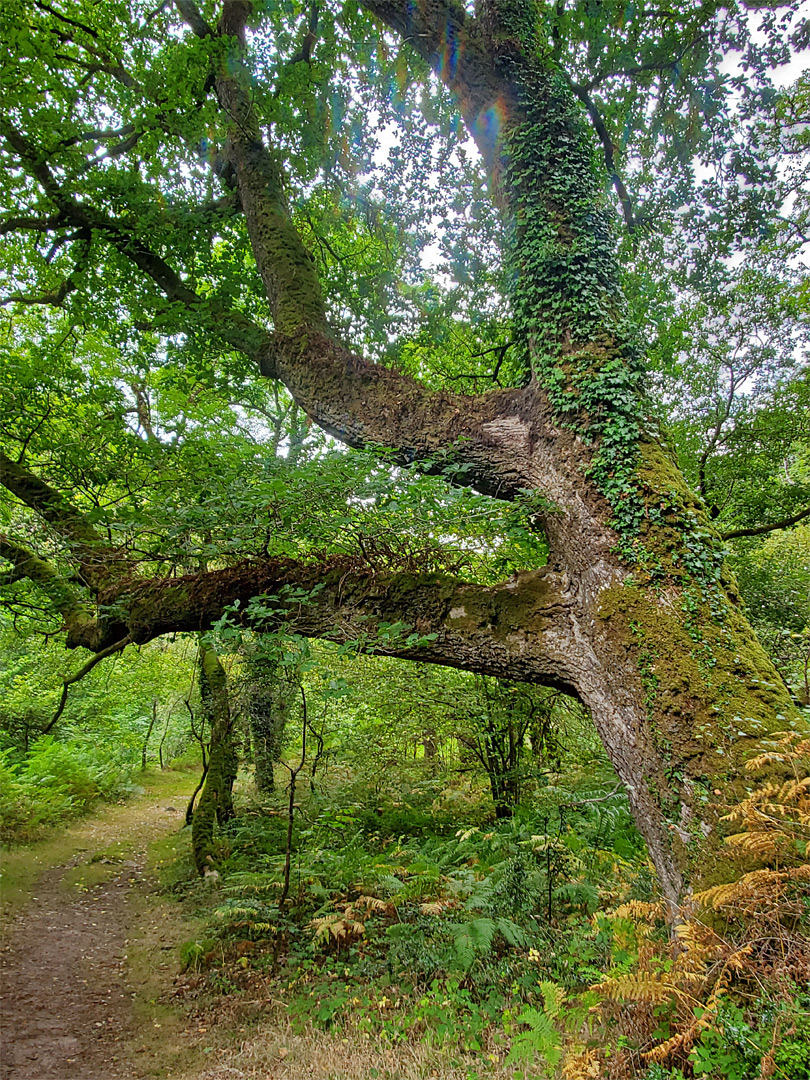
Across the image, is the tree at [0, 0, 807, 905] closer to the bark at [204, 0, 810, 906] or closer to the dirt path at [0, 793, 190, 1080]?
the bark at [204, 0, 810, 906]

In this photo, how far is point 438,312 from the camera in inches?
313

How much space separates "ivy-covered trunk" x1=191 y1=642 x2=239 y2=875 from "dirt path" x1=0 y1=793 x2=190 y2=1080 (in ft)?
3.70

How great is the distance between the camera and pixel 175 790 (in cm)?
1422

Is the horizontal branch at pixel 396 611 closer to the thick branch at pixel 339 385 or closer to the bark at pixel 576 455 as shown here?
the bark at pixel 576 455

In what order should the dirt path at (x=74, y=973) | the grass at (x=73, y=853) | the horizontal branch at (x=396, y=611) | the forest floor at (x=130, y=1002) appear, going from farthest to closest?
the grass at (x=73, y=853) → the dirt path at (x=74, y=973) → the horizontal branch at (x=396, y=611) → the forest floor at (x=130, y=1002)

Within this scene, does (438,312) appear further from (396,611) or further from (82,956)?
(82,956)

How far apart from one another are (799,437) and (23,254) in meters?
12.6

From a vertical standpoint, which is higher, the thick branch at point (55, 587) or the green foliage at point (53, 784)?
the thick branch at point (55, 587)

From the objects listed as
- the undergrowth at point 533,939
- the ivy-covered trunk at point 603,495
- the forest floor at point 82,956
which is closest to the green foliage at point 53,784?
the forest floor at point 82,956

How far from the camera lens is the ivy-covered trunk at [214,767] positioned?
292 inches

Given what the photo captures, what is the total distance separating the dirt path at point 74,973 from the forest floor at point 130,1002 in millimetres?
13

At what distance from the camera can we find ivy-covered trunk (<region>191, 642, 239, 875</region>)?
7425 millimetres

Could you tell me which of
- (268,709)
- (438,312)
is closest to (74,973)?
(268,709)

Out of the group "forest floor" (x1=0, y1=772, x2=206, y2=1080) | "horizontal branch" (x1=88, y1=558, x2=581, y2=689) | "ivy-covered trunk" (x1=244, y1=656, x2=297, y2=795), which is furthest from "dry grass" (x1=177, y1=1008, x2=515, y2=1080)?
"ivy-covered trunk" (x1=244, y1=656, x2=297, y2=795)
